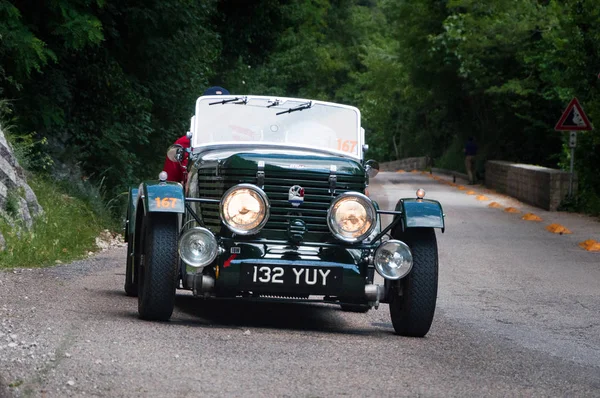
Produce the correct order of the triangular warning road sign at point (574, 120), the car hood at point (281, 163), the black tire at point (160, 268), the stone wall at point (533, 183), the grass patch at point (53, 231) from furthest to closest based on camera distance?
the stone wall at point (533, 183), the triangular warning road sign at point (574, 120), the grass patch at point (53, 231), the car hood at point (281, 163), the black tire at point (160, 268)

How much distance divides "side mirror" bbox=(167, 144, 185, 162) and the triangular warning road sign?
1845cm

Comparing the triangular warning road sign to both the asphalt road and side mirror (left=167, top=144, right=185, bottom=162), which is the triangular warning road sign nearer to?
the asphalt road

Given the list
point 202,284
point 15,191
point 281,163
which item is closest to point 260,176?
point 281,163

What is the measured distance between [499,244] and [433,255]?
35.1ft

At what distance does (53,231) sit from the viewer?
14883 mm

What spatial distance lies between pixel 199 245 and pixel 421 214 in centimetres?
180

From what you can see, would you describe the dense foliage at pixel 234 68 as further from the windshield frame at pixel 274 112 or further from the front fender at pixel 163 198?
the front fender at pixel 163 198

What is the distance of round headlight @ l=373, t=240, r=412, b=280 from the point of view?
908 cm

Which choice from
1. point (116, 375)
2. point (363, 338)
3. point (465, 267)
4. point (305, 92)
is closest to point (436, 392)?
point (116, 375)

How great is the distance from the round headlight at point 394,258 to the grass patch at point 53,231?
484 centimetres

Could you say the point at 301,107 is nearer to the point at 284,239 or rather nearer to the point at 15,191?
the point at 284,239

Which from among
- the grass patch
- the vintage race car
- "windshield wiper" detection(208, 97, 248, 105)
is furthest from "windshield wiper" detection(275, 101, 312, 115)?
the grass patch

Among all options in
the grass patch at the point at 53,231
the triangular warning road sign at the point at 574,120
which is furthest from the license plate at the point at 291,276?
the triangular warning road sign at the point at 574,120

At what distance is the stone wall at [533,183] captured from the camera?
96.8 ft
